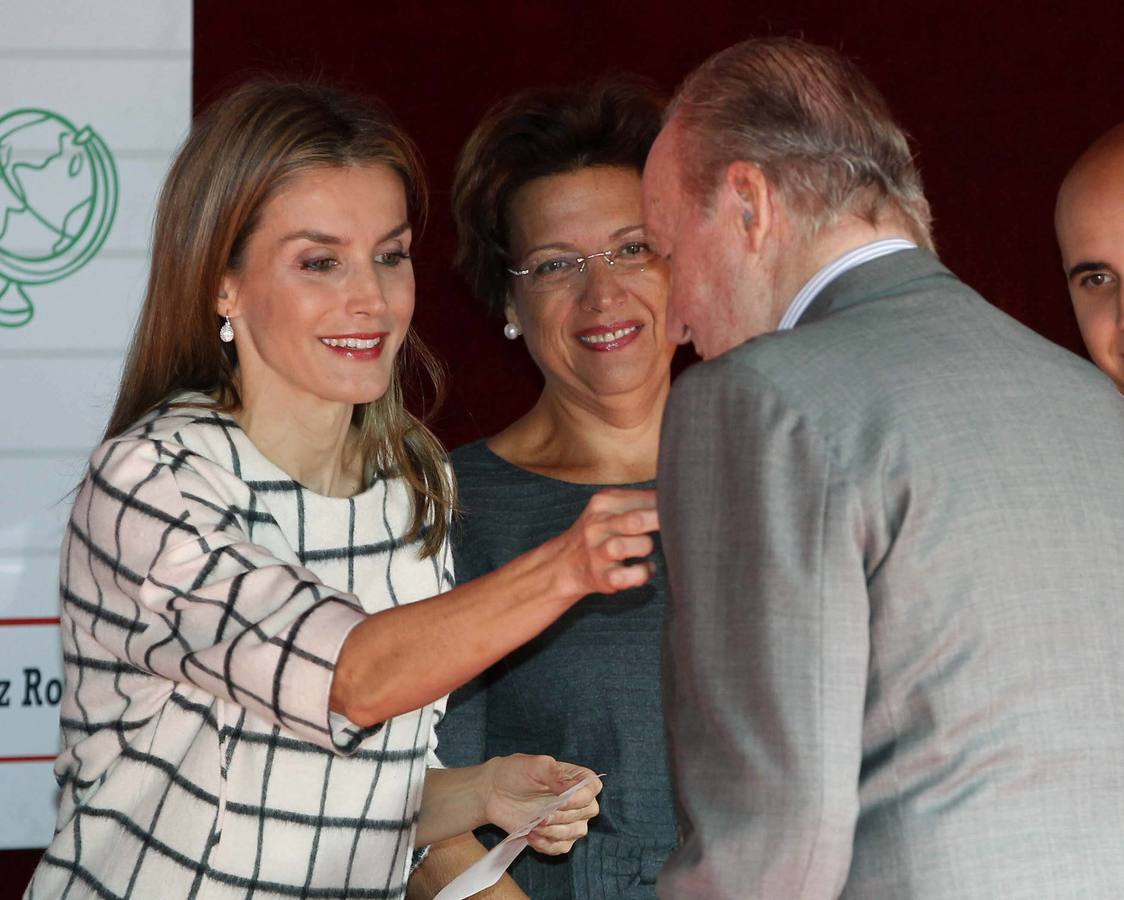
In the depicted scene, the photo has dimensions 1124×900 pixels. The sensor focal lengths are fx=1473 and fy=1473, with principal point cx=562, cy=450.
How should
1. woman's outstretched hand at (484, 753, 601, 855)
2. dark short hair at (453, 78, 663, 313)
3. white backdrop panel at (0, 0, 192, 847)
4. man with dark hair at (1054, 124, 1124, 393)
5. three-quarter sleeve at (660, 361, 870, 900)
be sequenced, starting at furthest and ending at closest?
1. white backdrop panel at (0, 0, 192, 847)
2. dark short hair at (453, 78, 663, 313)
3. man with dark hair at (1054, 124, 1124, 393)
4. woman's outstretched hand at (484, 753, 601, 855)
5. three-quarter sleeve at (660, 361, 870, 900)

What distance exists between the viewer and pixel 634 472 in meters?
2.57

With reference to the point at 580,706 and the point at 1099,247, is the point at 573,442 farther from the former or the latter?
the point at 1099,247

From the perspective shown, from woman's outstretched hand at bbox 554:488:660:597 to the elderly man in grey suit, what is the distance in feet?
0.72

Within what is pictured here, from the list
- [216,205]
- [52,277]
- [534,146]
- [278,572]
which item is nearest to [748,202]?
[278,572]

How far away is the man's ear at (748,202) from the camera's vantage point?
1.46 meters

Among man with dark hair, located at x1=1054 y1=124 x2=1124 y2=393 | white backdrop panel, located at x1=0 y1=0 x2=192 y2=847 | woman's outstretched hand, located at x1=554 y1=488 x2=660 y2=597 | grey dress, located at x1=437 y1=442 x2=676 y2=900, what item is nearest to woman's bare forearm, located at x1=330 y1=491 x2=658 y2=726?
woman's outstretched hand, located at x1=554 y1=488 x2=660 y2=597

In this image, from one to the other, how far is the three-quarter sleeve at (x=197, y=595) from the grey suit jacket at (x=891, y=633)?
1.84 ft

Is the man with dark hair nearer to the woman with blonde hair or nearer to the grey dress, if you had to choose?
the grey dress

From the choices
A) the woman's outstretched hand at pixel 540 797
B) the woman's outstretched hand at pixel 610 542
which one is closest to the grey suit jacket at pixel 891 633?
the woman's outstretched hand at pixel 610 542

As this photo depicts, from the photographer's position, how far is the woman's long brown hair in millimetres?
2047

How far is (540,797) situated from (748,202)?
3.33ft

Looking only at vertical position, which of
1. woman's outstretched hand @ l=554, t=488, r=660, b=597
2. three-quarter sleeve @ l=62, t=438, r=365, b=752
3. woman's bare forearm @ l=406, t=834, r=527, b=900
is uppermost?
woman's outstretched hand @ l=554, t=488, r=660, b=597

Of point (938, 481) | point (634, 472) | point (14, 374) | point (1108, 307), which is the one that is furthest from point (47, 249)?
point (938, 481)

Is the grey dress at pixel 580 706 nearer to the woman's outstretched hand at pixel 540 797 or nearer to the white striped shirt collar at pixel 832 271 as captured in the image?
the woman's outstretched hand at pixel 540 797
